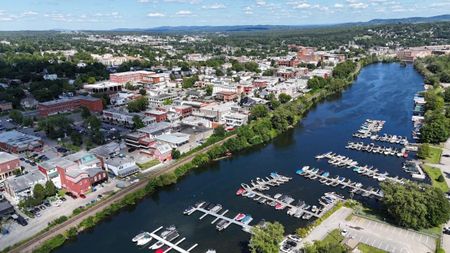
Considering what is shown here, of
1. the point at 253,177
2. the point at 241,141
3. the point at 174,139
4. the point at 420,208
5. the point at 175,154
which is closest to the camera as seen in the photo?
the point at 420,208

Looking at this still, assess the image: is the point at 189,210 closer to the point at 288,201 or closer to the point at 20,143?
the point at 288,201

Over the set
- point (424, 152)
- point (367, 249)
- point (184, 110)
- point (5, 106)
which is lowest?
point (367, 249)

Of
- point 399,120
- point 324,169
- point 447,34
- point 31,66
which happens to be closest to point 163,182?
point 324,169

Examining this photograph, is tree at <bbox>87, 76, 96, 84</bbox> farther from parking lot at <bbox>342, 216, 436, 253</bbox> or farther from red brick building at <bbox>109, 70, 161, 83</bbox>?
parking lot at <bbox>342, 216, 436, 253</bbox>

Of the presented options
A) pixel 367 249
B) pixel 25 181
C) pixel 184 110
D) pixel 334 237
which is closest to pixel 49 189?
pixel 25 181

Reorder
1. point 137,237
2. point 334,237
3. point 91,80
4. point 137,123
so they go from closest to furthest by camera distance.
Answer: point 334,237
point 137,237
point 137,123
point 91,80

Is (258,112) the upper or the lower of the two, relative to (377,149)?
upper

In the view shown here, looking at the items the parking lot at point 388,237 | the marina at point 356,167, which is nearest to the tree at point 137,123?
the marina at point 356,167

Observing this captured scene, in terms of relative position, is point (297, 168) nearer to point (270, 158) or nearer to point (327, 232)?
point (270, 158)
